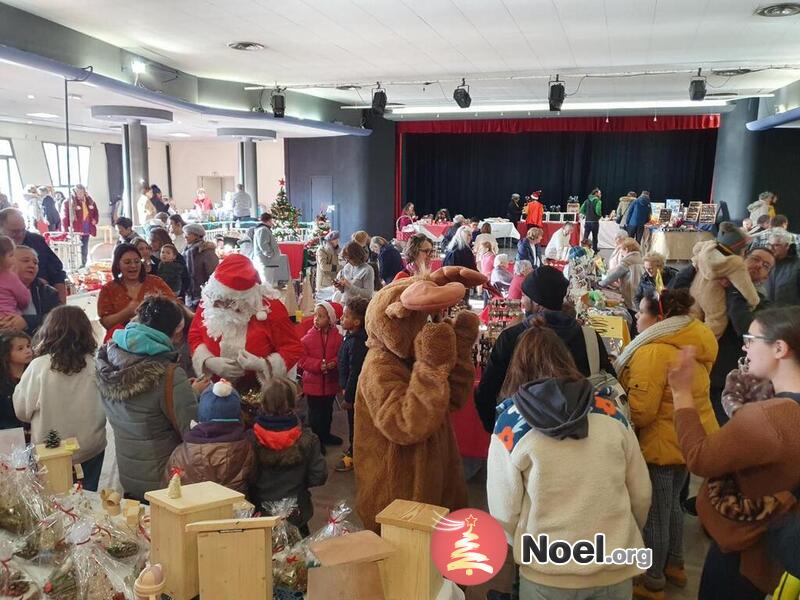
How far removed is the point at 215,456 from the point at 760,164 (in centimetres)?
1355

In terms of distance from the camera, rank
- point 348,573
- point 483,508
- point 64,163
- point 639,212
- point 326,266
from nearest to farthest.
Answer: point 348,573, point 483,508, point 326,266, point 639,212, point 64,163

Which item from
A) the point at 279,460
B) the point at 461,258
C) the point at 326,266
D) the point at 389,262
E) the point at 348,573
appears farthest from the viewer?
the point at 326,266

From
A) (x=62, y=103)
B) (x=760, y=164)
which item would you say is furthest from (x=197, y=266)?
(x=760, y=164)

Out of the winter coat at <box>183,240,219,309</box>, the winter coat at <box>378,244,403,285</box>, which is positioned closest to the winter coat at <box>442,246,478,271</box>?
the winter coat at <box>378,244,403,285</box>

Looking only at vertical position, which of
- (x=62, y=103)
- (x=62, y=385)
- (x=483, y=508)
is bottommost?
(x=483, y=508)

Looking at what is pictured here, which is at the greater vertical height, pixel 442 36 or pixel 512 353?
pixel 442 36

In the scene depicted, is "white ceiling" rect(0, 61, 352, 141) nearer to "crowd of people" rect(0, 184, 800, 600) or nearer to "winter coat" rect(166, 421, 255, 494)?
"crowd of people" rect(0, 184, 800, 600)

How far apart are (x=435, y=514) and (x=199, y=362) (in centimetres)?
191

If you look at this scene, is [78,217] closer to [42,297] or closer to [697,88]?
[42,297]

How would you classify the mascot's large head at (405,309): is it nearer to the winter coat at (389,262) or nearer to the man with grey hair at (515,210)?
the winter coat at (389,262)

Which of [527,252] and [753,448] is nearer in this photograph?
[753,448]

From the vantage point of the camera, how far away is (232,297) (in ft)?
9.94

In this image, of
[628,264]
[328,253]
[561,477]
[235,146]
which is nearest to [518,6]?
[628,264]

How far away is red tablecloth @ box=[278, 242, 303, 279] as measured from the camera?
10.1 m
